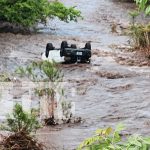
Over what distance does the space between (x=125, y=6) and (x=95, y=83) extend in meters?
14.6

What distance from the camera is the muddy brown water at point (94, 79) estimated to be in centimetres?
696

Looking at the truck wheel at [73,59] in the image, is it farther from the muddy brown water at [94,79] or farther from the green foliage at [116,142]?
the green foliage at [116,142]

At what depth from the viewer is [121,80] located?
406 inches

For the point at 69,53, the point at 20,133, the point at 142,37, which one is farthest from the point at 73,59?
the point at 20,133

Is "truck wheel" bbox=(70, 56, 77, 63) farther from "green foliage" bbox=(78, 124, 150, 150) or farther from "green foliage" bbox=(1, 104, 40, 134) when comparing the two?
"green foliage" bbox=(78, 124, 150, 150)

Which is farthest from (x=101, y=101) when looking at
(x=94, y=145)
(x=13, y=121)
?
(x=94, y=145)

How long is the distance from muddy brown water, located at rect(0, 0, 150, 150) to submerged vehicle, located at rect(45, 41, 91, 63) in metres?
0.16

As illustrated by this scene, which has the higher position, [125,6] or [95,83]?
[125,6]

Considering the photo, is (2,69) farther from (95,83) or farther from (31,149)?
(31,149)

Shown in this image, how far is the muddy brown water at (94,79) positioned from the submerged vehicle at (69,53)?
158 mm


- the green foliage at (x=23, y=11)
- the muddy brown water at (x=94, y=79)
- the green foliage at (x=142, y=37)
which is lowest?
the muddy brown water at (x=94, y=79)

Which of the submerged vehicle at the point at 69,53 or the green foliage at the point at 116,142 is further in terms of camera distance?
the submerged vehicle at the point at 69,53

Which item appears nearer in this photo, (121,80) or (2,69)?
(121,80)

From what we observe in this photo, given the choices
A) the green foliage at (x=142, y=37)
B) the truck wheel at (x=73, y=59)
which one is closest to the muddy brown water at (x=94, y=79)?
the truck wheel at (x=73, y=59)
